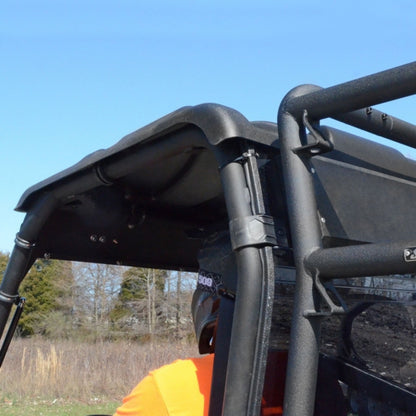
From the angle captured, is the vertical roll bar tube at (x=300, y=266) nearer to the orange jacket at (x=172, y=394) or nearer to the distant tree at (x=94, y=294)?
the orange jacket at (x=172, y=394)

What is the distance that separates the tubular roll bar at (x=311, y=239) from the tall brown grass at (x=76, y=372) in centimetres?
1006

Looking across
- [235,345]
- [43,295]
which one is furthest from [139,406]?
[43,295]

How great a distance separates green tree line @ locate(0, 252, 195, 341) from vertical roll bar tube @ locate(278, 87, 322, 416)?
18.0 metres

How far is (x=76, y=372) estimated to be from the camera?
11812 millimetres

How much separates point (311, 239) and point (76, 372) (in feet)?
36.5

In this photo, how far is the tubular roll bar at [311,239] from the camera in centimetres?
127

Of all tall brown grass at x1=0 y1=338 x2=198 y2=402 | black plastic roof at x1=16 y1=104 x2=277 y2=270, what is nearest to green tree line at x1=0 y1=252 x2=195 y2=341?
tall brown grass at x1=0 y1=338 x2=198 y2=402

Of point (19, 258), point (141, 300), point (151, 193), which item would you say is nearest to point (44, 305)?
point (141, 300)

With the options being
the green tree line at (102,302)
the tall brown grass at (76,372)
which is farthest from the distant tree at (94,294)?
the tall brown grass at (76,372)

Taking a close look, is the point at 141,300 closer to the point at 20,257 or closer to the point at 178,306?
the point at 178,306

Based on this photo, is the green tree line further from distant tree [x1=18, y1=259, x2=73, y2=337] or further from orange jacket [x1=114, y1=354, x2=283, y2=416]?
orange jacket [x1=114, y1=354, x2=283, y2=416]

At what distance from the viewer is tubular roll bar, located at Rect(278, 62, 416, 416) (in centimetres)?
127

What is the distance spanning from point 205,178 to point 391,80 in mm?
1069

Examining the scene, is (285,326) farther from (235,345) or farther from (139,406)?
(139,406)
